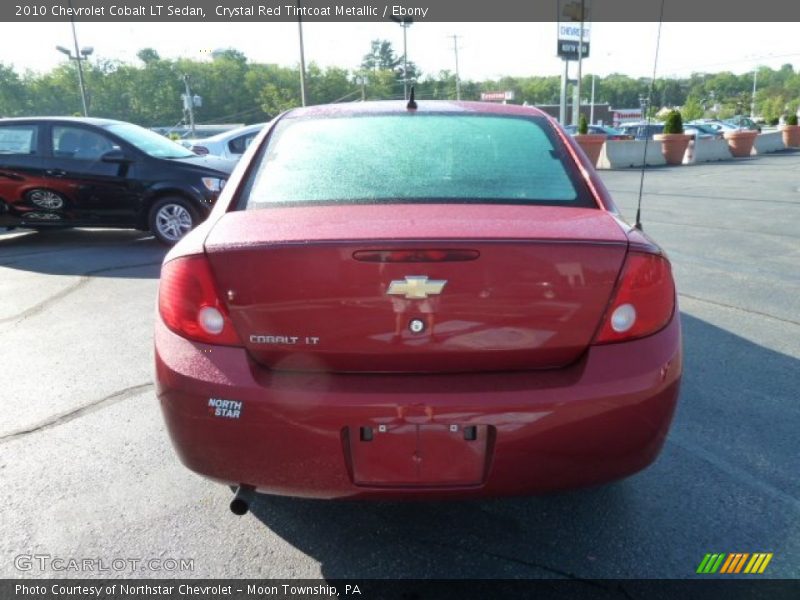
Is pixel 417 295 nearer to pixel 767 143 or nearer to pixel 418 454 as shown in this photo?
pixel 418 454

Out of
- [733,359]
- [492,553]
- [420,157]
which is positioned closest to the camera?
[492,553]

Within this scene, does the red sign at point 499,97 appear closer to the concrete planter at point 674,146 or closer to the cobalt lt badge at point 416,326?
the concrete planter at point 674,146

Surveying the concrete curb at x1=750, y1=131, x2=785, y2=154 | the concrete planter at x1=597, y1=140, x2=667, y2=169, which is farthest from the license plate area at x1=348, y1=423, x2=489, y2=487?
the concrete curb at x1=750, y1=131, x2=785, y2=154

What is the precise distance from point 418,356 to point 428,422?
20cm

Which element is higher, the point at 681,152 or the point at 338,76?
the point at 338,76

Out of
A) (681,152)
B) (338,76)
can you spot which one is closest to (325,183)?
(681,152)

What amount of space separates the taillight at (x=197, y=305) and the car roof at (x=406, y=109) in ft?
4.19

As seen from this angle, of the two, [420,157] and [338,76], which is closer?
[420,157]

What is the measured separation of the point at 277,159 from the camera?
101 inches

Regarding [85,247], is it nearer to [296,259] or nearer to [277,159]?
[277,159]

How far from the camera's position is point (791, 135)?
27.5m

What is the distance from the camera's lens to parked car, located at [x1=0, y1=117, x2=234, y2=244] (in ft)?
25.2

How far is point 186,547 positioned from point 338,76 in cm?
10164
